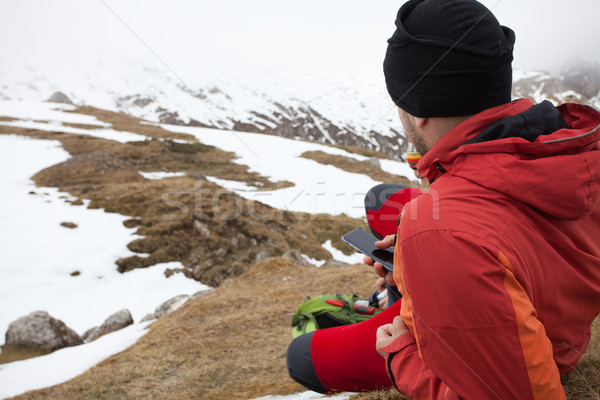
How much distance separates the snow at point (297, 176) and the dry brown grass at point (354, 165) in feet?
4.12

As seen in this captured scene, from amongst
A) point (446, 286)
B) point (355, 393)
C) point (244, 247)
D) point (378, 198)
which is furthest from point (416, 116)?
point (244, 247)

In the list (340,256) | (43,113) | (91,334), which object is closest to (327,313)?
(91,334)

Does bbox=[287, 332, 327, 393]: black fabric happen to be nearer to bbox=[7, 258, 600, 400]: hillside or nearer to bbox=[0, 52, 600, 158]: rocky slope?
bbox=[7, 258, 600, 400]: hillside

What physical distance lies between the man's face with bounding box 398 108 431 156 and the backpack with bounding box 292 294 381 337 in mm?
2429

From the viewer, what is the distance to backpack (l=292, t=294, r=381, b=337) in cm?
358

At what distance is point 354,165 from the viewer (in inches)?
1307

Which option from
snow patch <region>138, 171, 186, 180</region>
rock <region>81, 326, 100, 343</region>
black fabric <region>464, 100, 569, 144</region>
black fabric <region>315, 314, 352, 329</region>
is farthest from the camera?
snow patch <region>138, 171, 186, 180</region>

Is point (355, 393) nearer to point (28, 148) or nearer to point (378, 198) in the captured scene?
point (378, 198)

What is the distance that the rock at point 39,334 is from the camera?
22.4ft

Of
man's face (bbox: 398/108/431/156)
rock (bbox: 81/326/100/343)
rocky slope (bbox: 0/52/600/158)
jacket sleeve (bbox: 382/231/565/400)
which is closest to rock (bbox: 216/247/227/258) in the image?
rock (bbox: 81/326/100/343)

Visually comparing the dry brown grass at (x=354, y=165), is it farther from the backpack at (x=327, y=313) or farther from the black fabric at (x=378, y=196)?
the black fabric at (x=378, y=196)

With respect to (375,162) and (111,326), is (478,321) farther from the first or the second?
(375,162)

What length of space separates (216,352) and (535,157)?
4963 millimetres

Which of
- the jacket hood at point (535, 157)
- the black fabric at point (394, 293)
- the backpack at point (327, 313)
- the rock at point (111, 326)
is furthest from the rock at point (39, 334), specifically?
the jacket hood at point (535, 157)
